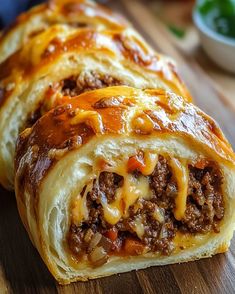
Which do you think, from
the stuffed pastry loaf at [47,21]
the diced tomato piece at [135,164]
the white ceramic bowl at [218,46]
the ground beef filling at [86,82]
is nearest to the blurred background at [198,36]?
the white ceramic bowl at [218,46]

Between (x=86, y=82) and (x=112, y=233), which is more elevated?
(x=86, y=82)

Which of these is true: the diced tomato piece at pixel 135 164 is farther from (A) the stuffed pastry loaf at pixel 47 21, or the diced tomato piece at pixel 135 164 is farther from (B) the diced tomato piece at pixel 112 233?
(A) the stuffed pastry loaf at pixel 47 21

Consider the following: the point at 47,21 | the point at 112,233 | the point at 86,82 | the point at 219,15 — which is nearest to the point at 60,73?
the point at 86,82

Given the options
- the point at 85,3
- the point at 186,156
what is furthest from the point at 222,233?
the point at 85,3

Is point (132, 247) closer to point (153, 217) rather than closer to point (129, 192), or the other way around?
point (153, 217)

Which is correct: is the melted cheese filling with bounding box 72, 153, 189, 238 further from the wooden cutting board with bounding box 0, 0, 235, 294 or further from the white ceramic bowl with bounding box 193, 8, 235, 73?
the white ceramic bowl with bounding box 193, 8, 235, 73
